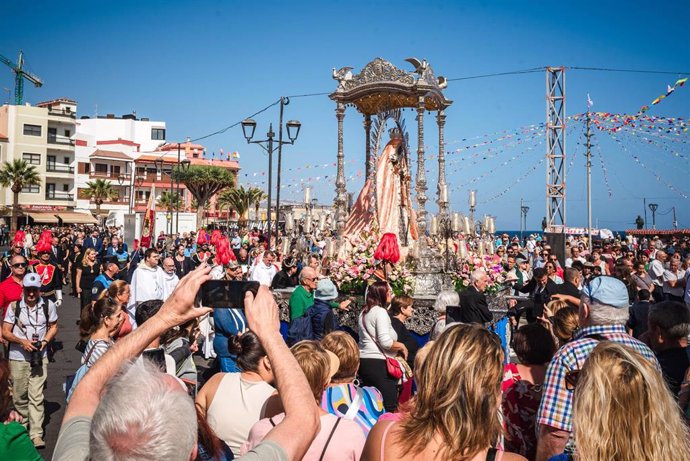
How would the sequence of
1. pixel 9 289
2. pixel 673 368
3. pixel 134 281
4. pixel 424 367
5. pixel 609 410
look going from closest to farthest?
pixel 609 410 < pixel 424 367 < pixel 673 368 < pixel 9 289 < pixel 134 281

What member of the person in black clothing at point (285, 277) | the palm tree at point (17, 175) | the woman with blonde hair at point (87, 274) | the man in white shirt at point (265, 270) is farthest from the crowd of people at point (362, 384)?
the palm tree at point (17, 175)

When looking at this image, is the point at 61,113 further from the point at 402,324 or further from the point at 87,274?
the point at 402,324

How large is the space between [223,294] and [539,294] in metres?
7.37

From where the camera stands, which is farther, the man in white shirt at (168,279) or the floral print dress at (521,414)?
the man in white shirt at (168,279)

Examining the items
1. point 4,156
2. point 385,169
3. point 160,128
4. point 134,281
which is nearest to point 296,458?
point 134,281

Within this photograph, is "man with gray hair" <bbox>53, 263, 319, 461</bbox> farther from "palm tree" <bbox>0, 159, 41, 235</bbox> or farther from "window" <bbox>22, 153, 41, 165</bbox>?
"window" <bbox>22, 153, 41, 165</bbox>

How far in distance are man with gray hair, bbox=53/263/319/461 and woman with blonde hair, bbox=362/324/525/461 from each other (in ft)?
1.69

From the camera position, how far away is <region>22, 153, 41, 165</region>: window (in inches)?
2434

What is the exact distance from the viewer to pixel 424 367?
2.60 m

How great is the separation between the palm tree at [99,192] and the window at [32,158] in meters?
5.62

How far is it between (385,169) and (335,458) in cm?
1286

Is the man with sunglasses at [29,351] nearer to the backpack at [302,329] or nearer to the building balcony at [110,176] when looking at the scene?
the backpack at [302,329]

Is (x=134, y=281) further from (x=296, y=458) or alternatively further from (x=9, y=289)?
(x=296, y=458)

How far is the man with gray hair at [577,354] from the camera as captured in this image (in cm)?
322
